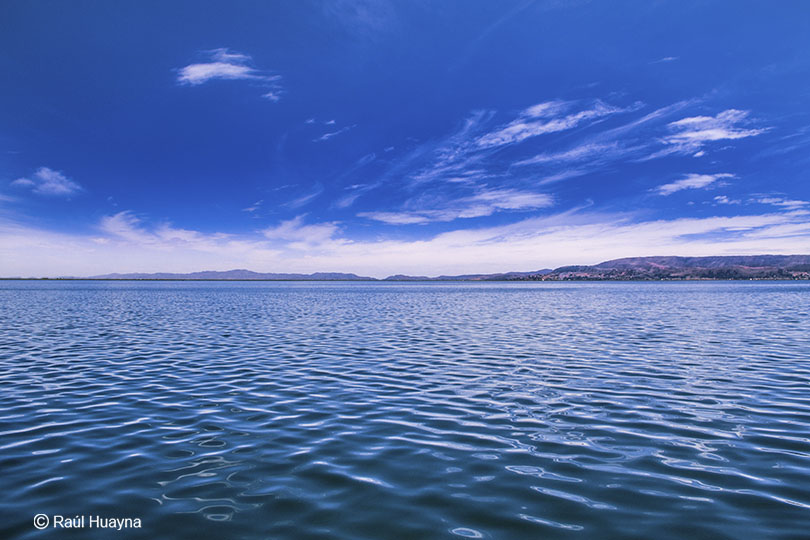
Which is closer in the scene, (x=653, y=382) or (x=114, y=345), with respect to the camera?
(x=653, y=382)

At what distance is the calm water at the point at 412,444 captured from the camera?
771 centimetres

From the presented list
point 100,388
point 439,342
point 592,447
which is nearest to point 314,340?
point 439,342

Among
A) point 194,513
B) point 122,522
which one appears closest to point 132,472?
point 122,522

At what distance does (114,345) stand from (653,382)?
3027cm

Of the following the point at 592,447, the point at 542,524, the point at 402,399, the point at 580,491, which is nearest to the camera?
the point at 542,524

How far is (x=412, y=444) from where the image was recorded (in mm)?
11383

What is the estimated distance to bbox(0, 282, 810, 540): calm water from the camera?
25.3ft

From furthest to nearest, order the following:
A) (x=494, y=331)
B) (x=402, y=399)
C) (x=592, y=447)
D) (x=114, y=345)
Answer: (x=494, y=331)
(x=114, y=345)
(x=402, y=399)
(x=592, y=447)

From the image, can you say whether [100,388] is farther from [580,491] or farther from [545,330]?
[545,330]

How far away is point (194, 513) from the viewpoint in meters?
7.83

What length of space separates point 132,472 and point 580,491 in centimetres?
925

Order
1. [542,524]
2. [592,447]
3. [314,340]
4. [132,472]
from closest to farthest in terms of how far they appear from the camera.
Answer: [542,524]
[132,472]
[592,447]
[314,340]

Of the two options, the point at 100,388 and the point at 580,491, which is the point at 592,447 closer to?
the point at 580,491

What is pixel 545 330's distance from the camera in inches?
1443
